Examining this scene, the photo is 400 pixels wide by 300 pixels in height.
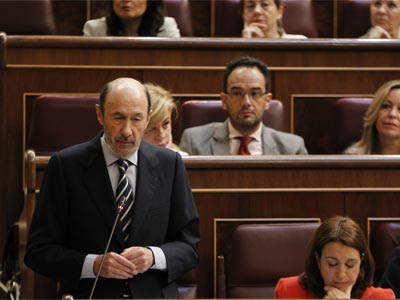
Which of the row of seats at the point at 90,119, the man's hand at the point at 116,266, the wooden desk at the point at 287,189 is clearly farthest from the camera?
the row of seats at the point at 90,119

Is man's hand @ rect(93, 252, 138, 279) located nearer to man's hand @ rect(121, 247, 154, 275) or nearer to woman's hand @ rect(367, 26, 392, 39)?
man's hand @ rect(121, 247, 154, 275)

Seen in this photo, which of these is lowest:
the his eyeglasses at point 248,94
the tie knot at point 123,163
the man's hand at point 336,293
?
the man's hand at point 336,293

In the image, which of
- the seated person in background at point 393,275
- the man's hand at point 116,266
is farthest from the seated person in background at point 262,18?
the man's hand at point 116,266

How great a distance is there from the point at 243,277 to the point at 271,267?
0.11 feet

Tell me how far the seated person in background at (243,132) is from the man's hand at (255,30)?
0.72 ft

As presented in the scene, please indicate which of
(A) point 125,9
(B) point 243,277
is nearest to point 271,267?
(B) point 243,277

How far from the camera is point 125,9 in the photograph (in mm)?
1574

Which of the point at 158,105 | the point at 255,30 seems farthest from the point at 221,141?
the point at 255,30

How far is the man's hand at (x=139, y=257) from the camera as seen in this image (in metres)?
0.96

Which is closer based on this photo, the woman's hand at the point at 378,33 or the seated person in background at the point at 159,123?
the seated person in background at the point at 159,123

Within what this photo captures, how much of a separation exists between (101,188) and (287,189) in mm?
270

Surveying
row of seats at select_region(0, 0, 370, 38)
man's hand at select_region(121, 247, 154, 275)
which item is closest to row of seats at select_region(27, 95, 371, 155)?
row of seats at select_region(0, 0, 370, 38)

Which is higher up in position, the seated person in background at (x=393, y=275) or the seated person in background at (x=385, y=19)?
the seated person in background at (x=385, y=19)

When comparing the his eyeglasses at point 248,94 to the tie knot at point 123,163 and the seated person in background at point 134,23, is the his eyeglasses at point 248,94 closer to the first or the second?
the seated person in background at point 134,23
